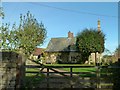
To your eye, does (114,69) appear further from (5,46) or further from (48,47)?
(48,47)

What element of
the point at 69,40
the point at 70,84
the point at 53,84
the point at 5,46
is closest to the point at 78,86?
the point at 70,84

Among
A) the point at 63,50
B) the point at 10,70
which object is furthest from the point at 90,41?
the point at 10,70

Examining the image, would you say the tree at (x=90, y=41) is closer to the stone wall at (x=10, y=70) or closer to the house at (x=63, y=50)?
the house at (x=63, y=50)

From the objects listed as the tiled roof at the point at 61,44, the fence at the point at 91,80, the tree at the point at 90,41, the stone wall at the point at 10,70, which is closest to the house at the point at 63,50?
the tiled roof at the point at 61,44

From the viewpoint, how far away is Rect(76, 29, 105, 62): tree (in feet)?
162

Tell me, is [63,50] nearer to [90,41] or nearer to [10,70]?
[90,41]

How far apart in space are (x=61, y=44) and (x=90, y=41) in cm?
1691

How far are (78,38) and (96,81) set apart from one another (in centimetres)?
4073

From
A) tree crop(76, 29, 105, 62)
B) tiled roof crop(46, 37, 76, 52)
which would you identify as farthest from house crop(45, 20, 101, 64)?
tree crop(76, 29, 105, 62)

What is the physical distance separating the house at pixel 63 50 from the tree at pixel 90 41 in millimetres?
6892

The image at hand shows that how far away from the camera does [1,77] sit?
9.30 metres

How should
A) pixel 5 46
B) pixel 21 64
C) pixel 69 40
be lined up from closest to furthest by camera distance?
1. pixel 21 64
2. pixel 5 46
3. pixel 69 40

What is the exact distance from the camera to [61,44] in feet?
215

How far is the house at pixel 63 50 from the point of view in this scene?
60.1 metres
